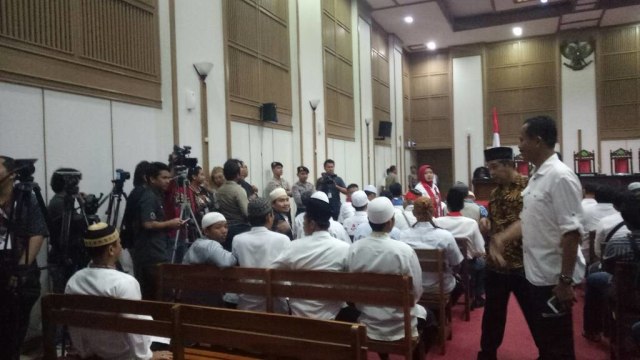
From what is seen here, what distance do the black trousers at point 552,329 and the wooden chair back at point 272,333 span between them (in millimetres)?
1141

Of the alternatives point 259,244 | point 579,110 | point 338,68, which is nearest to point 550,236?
point 259,244

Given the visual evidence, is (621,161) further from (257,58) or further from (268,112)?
(257,58)

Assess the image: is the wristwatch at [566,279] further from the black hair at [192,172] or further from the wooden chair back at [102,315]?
the black hair at [192,172]

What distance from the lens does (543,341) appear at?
221 centimetres

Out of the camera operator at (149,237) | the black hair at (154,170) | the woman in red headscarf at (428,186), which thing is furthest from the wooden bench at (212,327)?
the woman in red headscarf at (428,186)

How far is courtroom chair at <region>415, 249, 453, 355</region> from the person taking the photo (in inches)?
127

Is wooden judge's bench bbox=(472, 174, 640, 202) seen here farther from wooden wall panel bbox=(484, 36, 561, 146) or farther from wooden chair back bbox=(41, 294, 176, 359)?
wooden chair back bbox=(41, 294, 176, 359)

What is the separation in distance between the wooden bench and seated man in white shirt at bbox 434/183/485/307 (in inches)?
99.8

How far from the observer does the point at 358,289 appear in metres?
2.32

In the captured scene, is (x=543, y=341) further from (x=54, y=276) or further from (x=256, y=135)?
(x=256, y=135)

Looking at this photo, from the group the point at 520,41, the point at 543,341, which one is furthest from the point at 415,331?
the point at 520,41

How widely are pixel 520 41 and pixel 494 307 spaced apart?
1255 centimetres

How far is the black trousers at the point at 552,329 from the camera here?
2152mm

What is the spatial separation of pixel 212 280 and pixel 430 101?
41.8ft
